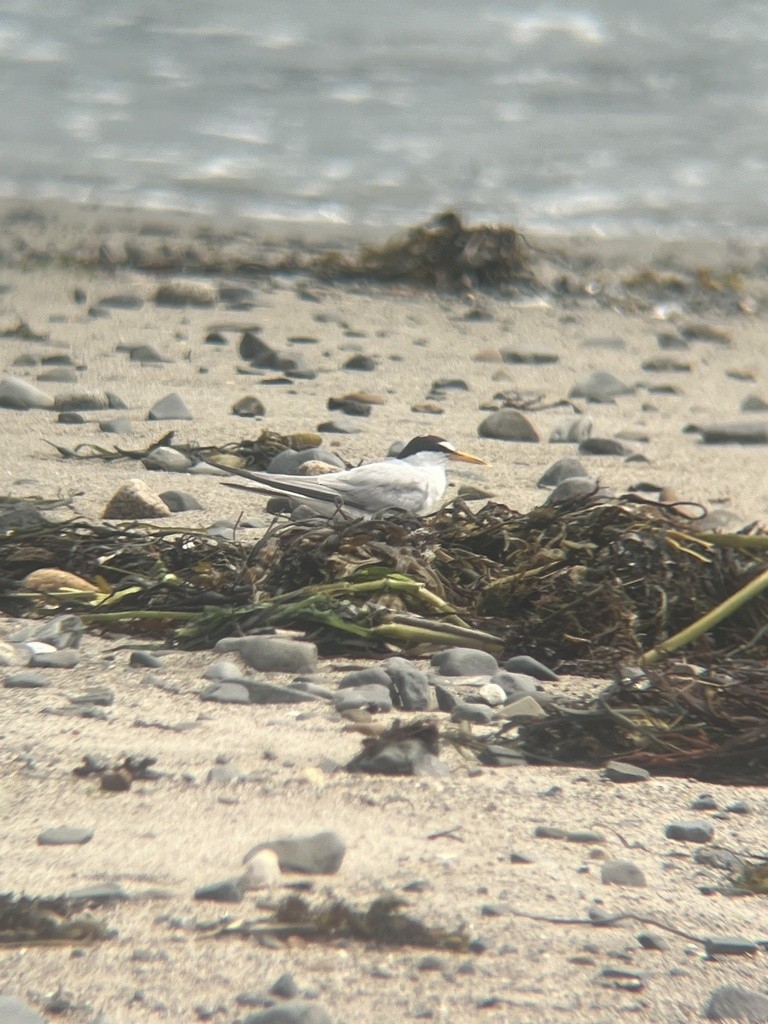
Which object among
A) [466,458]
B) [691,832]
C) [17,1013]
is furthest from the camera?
[466,458]

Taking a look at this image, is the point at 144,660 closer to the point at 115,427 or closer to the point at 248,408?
the point at 115,427

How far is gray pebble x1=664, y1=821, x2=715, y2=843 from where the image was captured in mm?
2266

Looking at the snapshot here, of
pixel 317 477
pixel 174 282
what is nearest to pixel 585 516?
pixel 317 477

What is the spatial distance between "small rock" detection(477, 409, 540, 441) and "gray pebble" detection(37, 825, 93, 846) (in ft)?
11.9

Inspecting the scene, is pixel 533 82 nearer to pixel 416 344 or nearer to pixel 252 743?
pixel 416 344

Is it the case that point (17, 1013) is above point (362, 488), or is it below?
above

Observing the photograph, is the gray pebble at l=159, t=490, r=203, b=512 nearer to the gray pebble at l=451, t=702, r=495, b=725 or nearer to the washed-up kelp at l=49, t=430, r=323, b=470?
the washed-up kelp at l=49, t=430, r=323, b=470

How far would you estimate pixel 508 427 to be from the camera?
5.56m

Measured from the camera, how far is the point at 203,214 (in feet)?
37.0

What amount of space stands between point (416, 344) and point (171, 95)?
962cm

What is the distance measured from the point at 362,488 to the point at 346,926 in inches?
91.4

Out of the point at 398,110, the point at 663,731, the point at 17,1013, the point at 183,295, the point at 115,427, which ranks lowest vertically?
the point at 398,110

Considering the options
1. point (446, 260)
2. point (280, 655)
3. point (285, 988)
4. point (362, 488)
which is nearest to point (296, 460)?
point (362, 488)

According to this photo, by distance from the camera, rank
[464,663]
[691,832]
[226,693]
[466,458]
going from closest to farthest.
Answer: [691,832] < [226,693] < [464,663] < [466,458]
